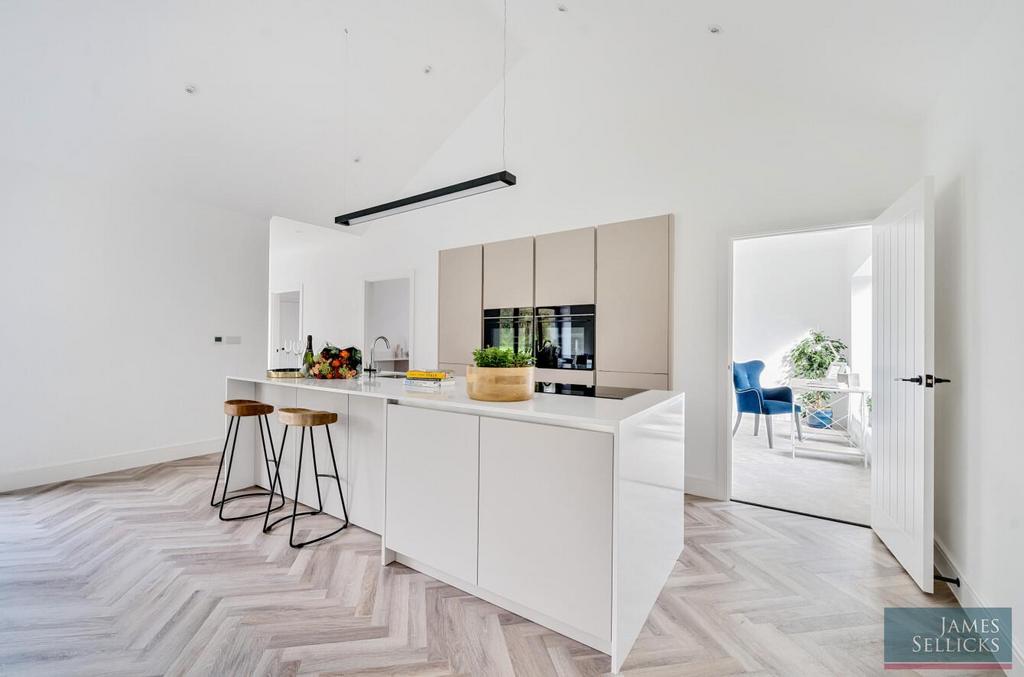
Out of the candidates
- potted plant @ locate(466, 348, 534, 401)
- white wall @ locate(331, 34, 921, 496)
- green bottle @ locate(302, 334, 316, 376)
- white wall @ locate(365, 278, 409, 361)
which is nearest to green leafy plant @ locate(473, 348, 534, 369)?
potted plant @ locate(466, 348, 534, 401)

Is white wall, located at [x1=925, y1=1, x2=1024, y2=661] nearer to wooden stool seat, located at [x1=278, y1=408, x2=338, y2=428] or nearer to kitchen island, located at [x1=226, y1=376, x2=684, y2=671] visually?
kitchen island, located at [x1=226, y1=376, x2=684, y2=671]

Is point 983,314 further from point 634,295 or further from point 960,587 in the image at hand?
point 634,295

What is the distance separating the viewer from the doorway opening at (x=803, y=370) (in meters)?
4.00

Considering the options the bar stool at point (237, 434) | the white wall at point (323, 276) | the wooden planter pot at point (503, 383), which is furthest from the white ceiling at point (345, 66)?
the bar stool at point (237, 434)

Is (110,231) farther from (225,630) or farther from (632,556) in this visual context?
(632,556)

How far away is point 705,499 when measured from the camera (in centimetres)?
353

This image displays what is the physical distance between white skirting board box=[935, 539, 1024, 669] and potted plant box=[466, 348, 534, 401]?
1928 millimetres

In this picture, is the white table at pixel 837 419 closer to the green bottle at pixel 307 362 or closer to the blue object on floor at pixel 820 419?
the blue object on floor at pixel 820 419

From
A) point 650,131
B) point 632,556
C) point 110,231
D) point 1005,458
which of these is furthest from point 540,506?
point 110,231

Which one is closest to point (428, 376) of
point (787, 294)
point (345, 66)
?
point (345, 66)

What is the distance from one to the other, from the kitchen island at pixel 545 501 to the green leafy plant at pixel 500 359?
0.18 m

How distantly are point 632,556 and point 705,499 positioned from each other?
6.75 ft

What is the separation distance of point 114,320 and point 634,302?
4.52 metres

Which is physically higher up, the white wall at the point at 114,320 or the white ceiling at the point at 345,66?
the white ceiling at the point at 345,66
